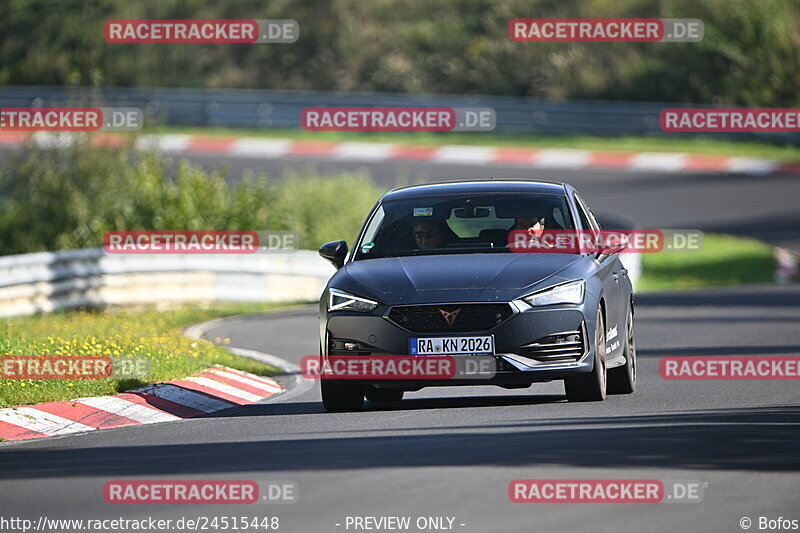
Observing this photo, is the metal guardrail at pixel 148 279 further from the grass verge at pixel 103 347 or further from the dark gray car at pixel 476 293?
the dark gray car at pixel 476 293

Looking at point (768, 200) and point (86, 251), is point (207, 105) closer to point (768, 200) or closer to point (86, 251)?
point (768, 200)

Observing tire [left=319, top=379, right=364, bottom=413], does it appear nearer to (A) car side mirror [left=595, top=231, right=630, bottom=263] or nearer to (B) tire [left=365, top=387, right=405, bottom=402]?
(B) tire [left=365, top=387, right=405, bottom=402]

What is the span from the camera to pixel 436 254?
1218 cm

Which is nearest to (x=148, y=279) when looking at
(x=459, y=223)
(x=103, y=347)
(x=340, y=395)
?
(x=103, y=347)

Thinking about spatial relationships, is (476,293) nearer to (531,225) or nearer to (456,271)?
(456,271)

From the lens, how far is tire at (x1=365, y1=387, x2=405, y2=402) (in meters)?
12.9

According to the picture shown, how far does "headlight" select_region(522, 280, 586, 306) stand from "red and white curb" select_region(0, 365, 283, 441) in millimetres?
2942

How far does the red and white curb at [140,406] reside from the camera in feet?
38.1

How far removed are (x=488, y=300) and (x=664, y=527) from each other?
405 cm

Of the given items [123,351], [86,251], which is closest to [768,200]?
[86,251]

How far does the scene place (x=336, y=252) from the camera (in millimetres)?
12609

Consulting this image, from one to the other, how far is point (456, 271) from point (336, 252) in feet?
4.41

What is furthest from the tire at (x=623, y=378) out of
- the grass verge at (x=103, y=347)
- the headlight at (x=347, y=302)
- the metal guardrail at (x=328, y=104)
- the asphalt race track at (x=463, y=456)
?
the metal guardrail at (x=328, y=104)

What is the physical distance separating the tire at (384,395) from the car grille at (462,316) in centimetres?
170
